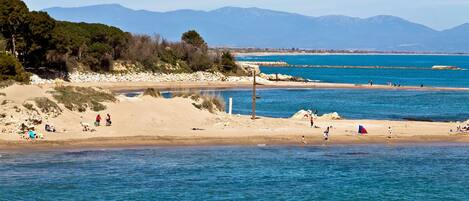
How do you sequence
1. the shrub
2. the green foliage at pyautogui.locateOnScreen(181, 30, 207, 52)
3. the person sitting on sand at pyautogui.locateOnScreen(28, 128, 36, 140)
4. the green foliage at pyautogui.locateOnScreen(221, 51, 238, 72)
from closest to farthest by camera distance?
the person sitting on sand at pyautogui.locateOnScreen(28, 128, 36, 140) < the shrub < the green foliage at pyautogui.locateOnScreen(221, 51, 238, 72) < the green foliage at pyautogui.locateOnScreen(181, 30, 207, 52)

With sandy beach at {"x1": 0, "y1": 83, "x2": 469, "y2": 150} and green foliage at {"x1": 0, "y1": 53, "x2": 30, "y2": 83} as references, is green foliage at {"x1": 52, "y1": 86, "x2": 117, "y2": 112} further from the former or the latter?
green foliage at {"x1": 0, "y1": 53, "x2": 30, "y2": 83}

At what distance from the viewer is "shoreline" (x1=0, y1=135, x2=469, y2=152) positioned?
3981 cm

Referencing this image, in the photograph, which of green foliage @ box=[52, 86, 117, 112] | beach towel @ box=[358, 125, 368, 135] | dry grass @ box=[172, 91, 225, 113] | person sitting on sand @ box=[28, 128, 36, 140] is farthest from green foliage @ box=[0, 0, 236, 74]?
beach towel @ box=[358, 125, 368, 135]

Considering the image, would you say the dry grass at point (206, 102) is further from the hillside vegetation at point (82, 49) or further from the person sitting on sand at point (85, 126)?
the hillside vegetation at point (82, 49)

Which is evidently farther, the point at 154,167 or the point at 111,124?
the point at 111,124

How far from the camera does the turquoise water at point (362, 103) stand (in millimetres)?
65188

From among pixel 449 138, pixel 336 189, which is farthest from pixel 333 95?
pixel 336 189

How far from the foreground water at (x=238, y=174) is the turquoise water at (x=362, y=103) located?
22576 millimetres

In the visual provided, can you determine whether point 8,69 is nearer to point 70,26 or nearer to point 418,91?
point 70,26

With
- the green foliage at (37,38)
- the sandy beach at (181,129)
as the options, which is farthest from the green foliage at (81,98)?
the green foliage at (37,38)

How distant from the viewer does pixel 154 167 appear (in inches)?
1398

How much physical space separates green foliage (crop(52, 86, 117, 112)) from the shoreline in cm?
674

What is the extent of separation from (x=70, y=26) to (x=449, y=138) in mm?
73177

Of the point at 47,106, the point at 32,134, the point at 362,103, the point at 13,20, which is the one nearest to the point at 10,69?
the point at 13,20
